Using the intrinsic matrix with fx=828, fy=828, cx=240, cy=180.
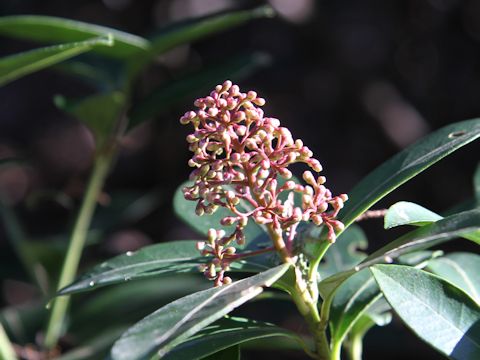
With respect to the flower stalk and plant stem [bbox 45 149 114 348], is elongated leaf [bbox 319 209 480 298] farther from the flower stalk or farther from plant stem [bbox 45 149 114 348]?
plant stem [bbox 45 149 114 348]

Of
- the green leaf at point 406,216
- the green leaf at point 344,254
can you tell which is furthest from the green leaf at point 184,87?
the green leaf at point 406,216

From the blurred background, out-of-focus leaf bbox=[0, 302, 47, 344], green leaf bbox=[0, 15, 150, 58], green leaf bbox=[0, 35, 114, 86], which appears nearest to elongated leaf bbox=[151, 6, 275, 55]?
green leaf bbox=[0, 15, 150, 58]

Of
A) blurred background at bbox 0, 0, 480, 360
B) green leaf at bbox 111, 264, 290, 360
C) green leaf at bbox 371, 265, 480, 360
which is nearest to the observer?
green leaf at bbox 111, 264, 290, 360

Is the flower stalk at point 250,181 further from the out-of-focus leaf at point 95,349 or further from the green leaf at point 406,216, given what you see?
the out-of-focus leaf at point 95,349

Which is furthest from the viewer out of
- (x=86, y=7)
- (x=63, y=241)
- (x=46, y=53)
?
(x=86, y=7)

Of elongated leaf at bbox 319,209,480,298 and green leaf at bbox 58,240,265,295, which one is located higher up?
green leaf at bbox 58,240,265,295

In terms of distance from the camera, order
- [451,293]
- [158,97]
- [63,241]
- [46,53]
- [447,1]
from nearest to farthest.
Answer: [451,293] → [46,53] → [158,97] → [63,241] → [447,1]

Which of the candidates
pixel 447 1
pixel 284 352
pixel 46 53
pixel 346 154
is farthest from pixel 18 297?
pixel 46 53

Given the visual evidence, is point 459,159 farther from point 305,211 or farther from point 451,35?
point 305,211
